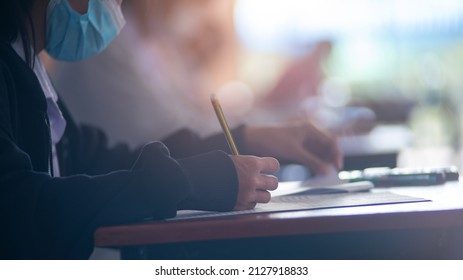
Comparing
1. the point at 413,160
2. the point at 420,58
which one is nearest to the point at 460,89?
the point at 420,58

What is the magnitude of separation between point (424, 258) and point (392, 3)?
6.64 metres

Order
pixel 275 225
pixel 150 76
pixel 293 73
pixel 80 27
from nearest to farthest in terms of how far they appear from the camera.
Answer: pixel 275 225
pixel 80 27
pixel 150 76
pixel 293 73

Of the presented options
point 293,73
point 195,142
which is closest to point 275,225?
point 195,142

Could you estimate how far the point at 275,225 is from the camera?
64cm

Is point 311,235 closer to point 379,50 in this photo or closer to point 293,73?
point 293,73

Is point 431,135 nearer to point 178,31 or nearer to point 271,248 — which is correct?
point 178,31

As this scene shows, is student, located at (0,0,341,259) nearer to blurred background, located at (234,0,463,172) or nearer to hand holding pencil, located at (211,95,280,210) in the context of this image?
hand holding pencil, located at (211,95,280,210)

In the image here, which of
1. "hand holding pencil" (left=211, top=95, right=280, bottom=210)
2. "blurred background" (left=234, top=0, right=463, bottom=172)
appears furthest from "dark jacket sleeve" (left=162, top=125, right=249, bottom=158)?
"blurred background" (left=234, top=0, right=463, bottom=172)

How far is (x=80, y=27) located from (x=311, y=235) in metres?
0.57

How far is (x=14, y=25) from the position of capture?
0.92 metres

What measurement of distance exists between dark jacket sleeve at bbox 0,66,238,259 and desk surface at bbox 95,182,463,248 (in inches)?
0.9

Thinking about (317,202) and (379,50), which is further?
(379,50)

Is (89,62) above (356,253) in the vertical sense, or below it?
above

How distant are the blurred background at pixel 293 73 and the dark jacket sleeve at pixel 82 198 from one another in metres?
0.59
